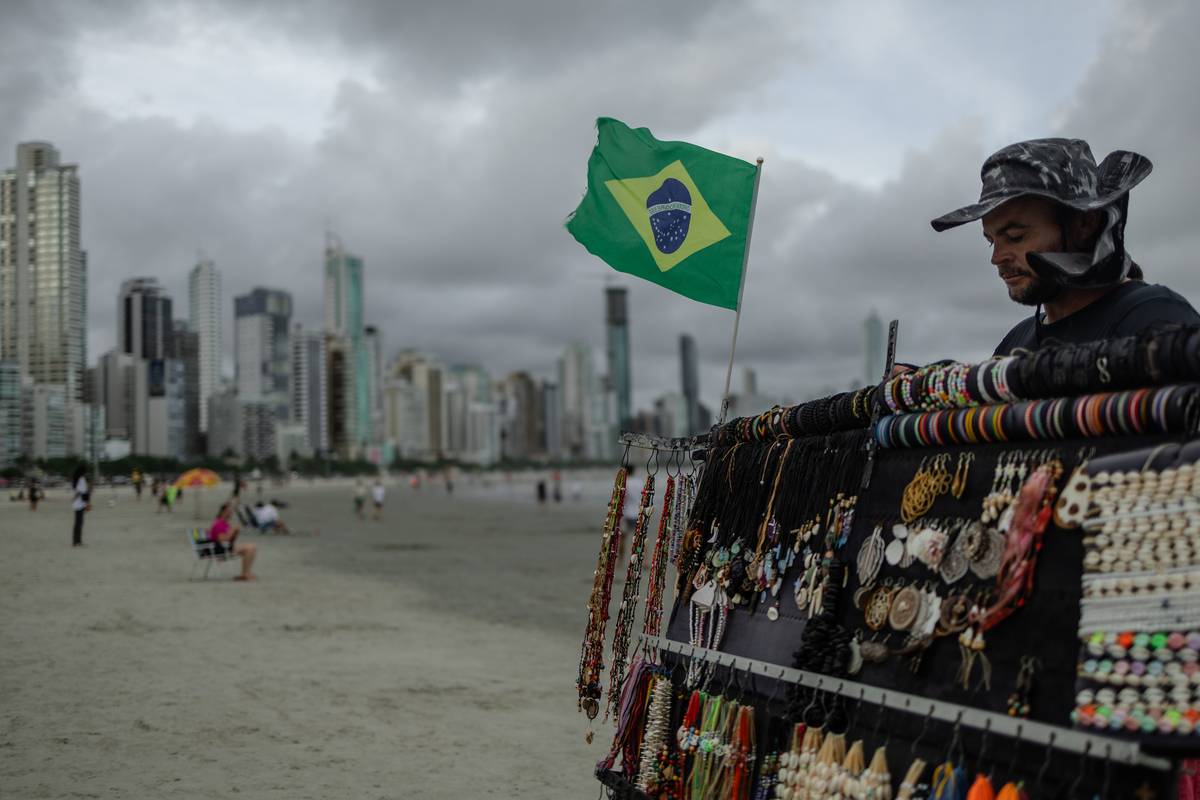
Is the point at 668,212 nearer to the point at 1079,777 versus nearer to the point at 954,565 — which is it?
the point at 954,565

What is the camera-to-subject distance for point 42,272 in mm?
149500

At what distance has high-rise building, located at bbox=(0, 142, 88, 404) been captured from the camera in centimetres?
14725

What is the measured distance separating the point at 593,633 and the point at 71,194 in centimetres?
16715

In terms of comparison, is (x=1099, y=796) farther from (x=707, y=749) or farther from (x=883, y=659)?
(x=707, y=749)

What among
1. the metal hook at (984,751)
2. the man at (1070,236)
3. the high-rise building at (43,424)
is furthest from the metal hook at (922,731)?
the high-rise building at (43,424)

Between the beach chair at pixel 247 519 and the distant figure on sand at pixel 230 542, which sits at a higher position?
the distant figure on sand at pixel 230 542

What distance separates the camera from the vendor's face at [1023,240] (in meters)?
2.56

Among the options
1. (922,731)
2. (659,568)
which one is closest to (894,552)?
(922,731)

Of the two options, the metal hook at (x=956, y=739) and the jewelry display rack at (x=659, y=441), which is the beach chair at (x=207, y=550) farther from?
the metal hook at (x=956, y=739)

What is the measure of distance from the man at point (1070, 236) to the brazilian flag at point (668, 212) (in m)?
1.17

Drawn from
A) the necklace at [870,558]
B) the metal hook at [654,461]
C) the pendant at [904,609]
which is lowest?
the pendant at [904,609]

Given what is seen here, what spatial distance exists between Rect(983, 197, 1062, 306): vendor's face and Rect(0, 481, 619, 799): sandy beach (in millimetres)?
4419

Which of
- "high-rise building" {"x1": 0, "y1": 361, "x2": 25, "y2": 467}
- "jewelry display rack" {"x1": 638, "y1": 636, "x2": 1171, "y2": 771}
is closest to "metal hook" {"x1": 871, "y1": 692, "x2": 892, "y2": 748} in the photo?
"jewelry display rack" {"x1": 638, "y1": 636, "x2": 1171, "y2": 771}

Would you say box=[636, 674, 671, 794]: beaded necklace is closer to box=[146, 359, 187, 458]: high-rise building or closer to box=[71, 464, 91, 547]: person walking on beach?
box=[71, 464, 91, 547]: person walking on beach
